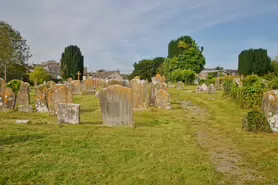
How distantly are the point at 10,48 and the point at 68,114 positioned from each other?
36.0 metres

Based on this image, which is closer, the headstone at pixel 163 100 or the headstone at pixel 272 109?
the headstone at pixel 272 109

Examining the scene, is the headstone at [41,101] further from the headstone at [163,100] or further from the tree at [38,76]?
the tree at [38,76]

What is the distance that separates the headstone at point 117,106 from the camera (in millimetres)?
Answer: 9125

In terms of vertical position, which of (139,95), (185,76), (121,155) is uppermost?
(185,76)

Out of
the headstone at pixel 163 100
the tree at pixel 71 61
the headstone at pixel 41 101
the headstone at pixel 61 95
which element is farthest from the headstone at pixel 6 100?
the tree at pixel 71 61

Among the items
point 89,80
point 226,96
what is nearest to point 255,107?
point 226,96

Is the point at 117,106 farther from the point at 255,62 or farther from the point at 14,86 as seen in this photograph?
the point at 255,62

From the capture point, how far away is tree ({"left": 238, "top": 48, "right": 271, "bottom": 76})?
200 ft

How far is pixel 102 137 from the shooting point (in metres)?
7.28

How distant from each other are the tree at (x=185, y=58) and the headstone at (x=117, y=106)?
50641mm

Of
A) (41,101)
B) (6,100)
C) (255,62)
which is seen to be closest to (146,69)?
(255,62)

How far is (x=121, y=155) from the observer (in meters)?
5.56

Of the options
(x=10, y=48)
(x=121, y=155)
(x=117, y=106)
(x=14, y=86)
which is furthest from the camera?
(x=10, y=48)

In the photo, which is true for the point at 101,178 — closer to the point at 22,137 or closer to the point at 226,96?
the point at 22,137
